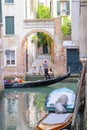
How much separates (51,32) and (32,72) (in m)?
1.85

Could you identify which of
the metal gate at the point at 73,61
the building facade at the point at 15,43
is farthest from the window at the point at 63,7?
the metal gate at the point at 73,61

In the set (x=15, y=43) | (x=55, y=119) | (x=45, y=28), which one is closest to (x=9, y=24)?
(x=15, y=43)

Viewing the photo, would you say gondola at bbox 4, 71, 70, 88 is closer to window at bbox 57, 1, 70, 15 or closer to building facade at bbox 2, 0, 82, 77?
building facade at bbox 2, 0, 82, 77

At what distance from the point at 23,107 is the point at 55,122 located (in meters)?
4.43

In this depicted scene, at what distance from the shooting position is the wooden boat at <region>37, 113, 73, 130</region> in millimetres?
8781

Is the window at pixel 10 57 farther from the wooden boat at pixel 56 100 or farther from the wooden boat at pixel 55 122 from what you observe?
the wooden boat at pixel 55 122

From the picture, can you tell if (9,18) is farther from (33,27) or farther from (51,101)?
(51,101)

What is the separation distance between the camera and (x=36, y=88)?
1741 centimetres

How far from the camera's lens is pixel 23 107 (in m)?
13.4

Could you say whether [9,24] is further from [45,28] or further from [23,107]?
[23,107]

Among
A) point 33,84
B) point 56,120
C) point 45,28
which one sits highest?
point 45,28

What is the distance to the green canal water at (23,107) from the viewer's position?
1086 cm

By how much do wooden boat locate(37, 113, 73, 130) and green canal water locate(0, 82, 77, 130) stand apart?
94 centimetres

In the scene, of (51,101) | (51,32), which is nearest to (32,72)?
(51,32)
